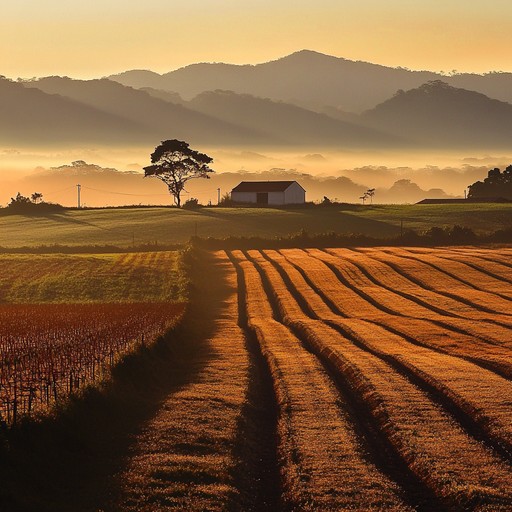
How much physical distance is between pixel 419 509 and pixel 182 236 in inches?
4628

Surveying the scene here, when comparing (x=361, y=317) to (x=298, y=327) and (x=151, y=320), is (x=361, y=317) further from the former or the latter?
(x=151, y=320)

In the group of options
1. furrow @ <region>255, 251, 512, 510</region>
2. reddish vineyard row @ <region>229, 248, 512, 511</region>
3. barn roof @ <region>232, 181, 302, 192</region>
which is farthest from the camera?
barn roof @ <region>232, 181, 302, 192</region>

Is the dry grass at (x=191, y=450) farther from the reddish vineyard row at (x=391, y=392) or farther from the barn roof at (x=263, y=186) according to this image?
the barn roof at (x=263, y=186)

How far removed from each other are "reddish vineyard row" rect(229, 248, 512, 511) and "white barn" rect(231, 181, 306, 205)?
106 meters

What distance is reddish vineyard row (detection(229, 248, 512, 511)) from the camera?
22359 mm

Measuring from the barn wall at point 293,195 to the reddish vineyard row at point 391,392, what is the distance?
354ft

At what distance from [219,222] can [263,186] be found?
155 feet

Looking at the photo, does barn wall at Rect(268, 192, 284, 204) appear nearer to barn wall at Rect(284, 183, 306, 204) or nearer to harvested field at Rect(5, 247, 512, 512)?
barn wall at Rect(284, 183, 306, 204)

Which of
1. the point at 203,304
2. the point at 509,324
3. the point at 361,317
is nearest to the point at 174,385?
the point at 509,324

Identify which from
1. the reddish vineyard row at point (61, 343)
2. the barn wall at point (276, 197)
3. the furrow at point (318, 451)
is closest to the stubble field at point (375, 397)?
the furrow at point (318, 451)

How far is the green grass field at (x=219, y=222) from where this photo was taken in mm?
137125

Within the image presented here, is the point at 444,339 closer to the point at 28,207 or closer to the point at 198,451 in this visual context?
the point at 198,451

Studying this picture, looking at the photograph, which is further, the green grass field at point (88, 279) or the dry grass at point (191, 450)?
the green grass field at point (88, 279)

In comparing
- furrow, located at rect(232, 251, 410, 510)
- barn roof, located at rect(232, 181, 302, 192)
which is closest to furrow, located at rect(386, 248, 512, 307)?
furrow, located at rect(232, 251, 410, 510)
